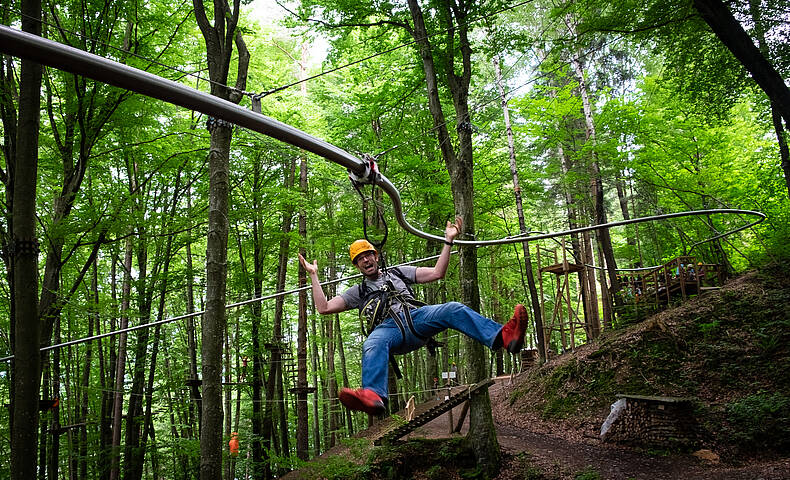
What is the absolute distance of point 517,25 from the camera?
1697 cm

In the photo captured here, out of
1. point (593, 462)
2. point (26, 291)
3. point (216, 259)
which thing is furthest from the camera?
point (593, 462)

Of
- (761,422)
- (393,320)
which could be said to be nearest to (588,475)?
(761,422)

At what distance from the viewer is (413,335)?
3396 mm

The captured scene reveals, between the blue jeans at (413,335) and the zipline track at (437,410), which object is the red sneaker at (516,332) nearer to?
the blue jeans at (413,335)

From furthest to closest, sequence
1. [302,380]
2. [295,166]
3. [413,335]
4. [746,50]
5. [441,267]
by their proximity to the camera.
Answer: [295,166] < [302,380] < [746,50] < [441,267] < [413,335]

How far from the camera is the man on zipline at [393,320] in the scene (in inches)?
121

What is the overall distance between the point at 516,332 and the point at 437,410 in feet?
17.1

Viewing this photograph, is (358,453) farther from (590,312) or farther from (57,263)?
(590,312)

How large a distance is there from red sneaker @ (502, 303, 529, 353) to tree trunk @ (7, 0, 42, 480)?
3.85 meters

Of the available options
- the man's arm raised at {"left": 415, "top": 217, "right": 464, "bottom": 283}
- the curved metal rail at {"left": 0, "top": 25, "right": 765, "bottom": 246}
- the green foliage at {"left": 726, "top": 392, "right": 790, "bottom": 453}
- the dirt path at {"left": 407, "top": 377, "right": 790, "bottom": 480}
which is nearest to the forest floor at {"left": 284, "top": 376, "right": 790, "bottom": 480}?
the dirt path at {"left": 407, "top": 377, "right": 790, "bottom": 480}

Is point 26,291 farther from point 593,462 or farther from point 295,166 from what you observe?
point 295,166

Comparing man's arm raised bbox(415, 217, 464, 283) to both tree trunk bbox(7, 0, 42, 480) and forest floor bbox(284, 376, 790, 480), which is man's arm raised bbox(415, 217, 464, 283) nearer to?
tree trunk bbox(7, 0, 42, 480)

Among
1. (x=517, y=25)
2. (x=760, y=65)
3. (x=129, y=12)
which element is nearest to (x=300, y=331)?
(x=129, y=12)

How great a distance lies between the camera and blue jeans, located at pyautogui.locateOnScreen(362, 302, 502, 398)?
10.3ft
